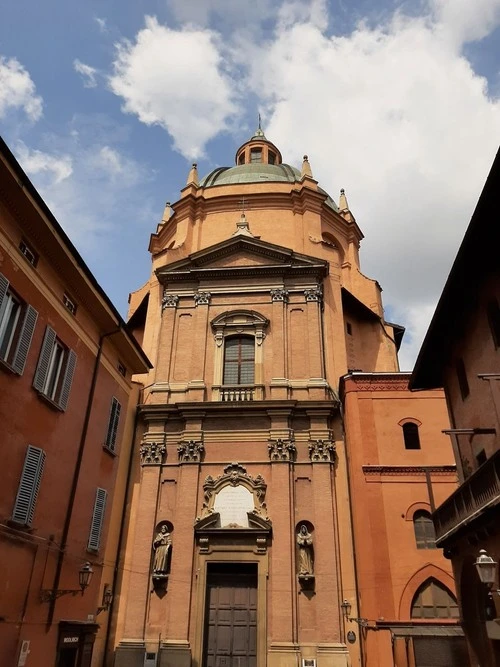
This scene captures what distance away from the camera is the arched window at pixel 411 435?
1997cm

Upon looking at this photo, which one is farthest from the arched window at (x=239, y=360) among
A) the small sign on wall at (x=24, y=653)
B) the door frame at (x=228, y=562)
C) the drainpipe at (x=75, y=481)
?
the small sign on wall at (x=24, y=653)

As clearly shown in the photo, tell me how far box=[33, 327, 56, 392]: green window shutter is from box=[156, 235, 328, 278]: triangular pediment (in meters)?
12.6

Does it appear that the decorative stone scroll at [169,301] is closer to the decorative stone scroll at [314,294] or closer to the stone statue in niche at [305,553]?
the decorative stone scroll at [314,294]

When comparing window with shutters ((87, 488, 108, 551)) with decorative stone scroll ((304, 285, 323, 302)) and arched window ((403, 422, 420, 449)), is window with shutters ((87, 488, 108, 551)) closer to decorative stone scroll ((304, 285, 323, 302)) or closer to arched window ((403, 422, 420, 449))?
arched window ((403, 422, 420, 449))

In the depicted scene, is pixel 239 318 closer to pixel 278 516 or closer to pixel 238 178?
pixel 278 516

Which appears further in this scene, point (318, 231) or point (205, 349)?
point (318, 231)

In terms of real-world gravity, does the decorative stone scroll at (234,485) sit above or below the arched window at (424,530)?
above

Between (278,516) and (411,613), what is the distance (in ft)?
16.9

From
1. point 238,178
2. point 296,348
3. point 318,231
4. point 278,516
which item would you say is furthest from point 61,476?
point 238,178

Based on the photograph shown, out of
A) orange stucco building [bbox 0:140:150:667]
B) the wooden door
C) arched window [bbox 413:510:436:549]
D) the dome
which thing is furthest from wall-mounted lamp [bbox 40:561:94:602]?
the dome

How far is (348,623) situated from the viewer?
18.1 meters

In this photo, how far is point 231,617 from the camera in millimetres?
19094

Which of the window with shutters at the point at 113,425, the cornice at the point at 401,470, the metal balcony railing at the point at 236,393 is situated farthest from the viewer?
the metal balcony railing at the point at 236,393

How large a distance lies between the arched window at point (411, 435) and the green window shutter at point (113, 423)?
9.95 metres
